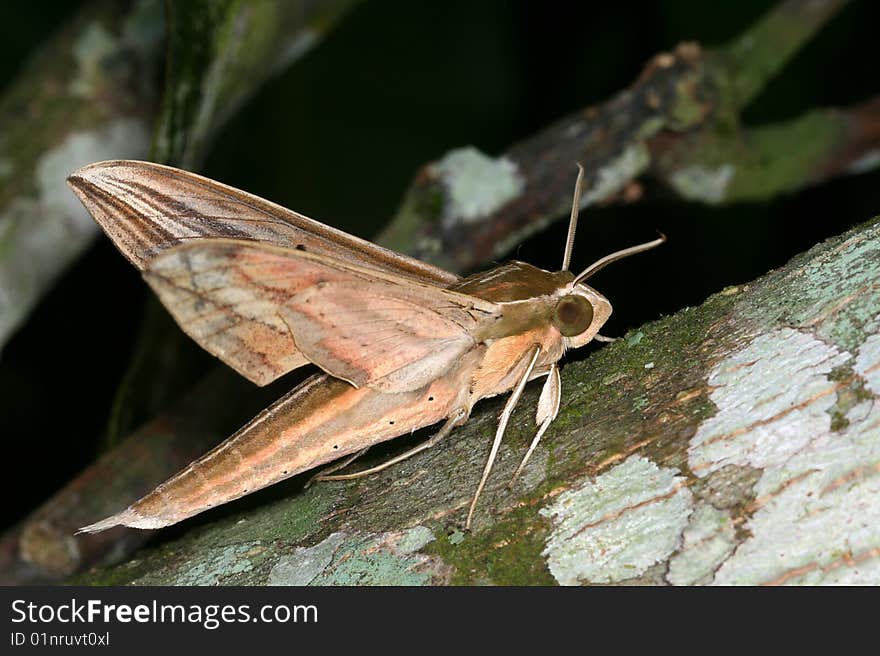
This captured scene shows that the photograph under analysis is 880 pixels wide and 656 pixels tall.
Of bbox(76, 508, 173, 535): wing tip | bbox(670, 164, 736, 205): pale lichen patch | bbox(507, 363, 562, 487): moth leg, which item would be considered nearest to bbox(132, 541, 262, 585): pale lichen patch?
bbox(76, 508, 173, 535): wing tip

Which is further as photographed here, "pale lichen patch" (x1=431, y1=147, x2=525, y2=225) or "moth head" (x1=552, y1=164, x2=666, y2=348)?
"pale lichen patch" (x1=431, y1=147, x2=525, y2=225)

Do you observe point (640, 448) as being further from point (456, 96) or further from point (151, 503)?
point (456, 96)

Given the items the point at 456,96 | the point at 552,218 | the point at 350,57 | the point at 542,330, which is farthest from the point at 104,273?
the point at 542,330

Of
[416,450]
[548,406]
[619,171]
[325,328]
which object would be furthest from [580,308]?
[619,171]

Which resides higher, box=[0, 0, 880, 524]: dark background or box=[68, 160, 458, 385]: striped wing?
box=[0, 0, 880, 524]: dark background

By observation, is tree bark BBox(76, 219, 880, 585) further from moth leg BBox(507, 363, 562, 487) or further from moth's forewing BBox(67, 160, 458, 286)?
moth's forewing BBox(67, 160, 458, 286)

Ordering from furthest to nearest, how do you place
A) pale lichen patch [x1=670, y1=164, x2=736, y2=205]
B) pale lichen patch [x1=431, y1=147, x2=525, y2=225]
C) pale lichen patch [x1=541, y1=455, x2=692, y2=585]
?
pale lichen patch [x1=670, y1=164, x2=736, y2=205] < pale lichen patch [x1=431, y1=147, x2=525, y2=225] < pale lichen patch [x1=541, y1=455, x2=692, y2=585]
